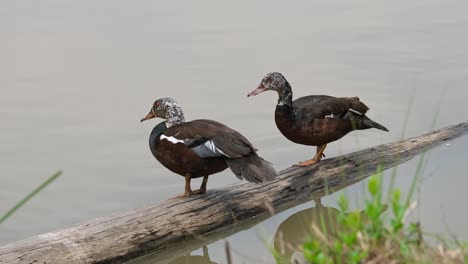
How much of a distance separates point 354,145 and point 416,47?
142 inches

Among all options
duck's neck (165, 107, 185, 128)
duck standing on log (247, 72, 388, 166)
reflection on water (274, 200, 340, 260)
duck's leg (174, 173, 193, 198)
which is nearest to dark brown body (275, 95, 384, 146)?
duck standing on log (247, 72, 388, 166)

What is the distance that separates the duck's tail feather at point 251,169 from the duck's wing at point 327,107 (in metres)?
1.00

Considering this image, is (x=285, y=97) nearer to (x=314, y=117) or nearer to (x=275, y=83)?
(x=275, y=83)

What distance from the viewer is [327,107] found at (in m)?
7.02

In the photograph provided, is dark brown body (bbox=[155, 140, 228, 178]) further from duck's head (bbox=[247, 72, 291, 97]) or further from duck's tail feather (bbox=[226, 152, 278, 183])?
duck's head (bbox=[247, 72, 291, 97])

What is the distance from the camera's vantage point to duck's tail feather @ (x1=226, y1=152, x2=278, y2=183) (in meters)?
5.95

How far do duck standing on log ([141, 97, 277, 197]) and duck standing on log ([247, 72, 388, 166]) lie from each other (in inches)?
33.5

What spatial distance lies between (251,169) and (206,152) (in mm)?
350

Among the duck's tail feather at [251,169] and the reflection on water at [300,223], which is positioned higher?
the duck's tail feather at [251,169]

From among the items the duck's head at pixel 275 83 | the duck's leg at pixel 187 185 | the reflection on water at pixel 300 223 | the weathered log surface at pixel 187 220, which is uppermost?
the duck's head at pixel 275 83

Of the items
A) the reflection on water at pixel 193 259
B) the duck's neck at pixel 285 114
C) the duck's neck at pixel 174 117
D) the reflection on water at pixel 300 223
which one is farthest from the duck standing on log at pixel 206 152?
the duck's neck at pixel 285 114

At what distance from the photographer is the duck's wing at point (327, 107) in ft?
22.9

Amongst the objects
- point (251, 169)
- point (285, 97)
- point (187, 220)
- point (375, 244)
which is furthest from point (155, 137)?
point (375, 244)

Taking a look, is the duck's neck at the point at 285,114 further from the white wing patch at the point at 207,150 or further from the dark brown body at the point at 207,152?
the white wing patch at the point at 207,150
